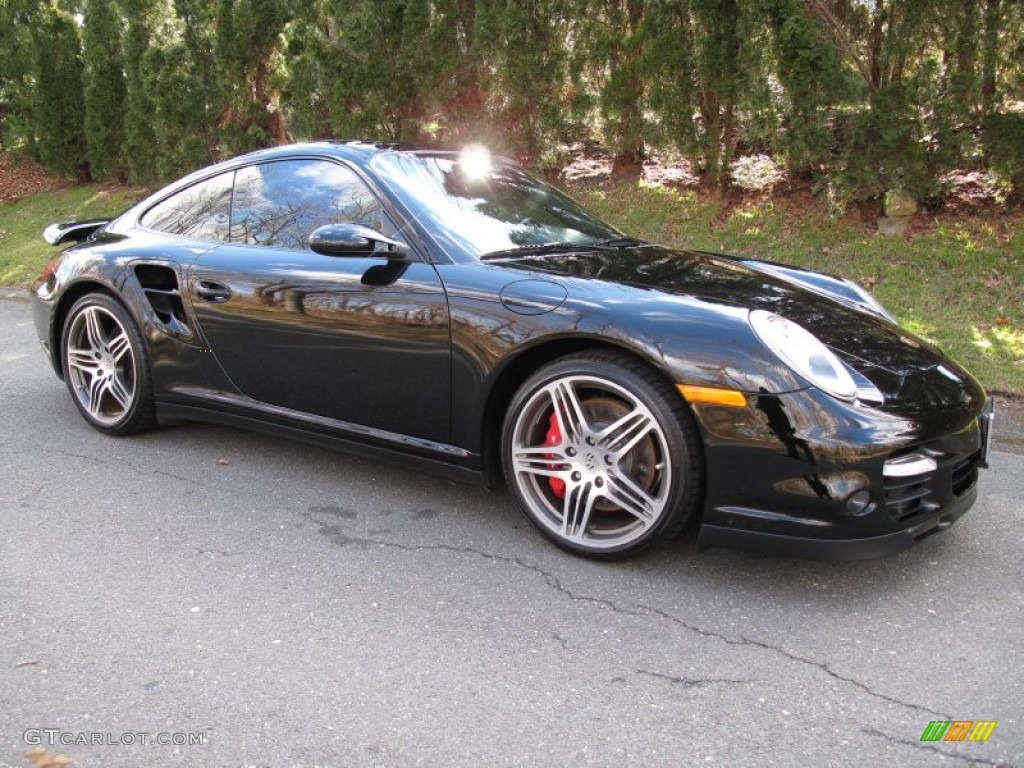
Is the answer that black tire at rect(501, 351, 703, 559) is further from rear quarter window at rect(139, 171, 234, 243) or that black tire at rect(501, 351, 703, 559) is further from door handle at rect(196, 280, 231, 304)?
rear quarter window at rect(139, 171, 234, 243)

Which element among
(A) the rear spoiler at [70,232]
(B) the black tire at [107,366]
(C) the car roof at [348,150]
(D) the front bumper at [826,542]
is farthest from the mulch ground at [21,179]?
(D) the front bumper at [826,542]

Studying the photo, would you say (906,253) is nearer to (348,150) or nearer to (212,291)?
(348,150)

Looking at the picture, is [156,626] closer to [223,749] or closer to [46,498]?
[223,749]

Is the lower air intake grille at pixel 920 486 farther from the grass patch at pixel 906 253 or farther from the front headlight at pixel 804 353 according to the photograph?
the grass patch at pixel 906 253

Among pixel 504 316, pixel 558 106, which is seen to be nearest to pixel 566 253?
pixel 504 316

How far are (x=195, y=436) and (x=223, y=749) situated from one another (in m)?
2.60

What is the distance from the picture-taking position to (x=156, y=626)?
266cm

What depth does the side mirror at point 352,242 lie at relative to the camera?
3213 millimetres

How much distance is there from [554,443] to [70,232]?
11.2 ft

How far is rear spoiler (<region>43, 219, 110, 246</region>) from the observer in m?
4.96

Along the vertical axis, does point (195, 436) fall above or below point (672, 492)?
below

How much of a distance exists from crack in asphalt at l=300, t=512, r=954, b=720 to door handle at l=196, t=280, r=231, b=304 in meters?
1.01

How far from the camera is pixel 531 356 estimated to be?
3.07m

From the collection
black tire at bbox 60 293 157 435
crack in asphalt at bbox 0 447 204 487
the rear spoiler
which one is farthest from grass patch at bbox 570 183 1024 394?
the rear spoiler
